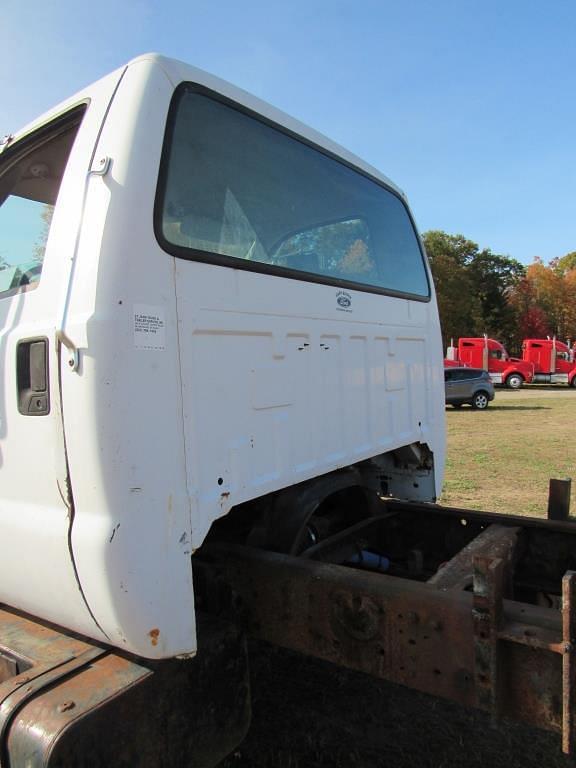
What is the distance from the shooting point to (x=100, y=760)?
152 cm

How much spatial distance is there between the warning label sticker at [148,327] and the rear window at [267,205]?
21cm

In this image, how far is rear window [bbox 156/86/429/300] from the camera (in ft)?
6.26

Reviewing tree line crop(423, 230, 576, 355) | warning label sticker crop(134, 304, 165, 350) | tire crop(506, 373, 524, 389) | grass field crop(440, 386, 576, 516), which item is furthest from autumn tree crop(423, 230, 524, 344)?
warning label sticker crop(134, 304, 165, 350)

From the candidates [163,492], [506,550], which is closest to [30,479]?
[163,492]

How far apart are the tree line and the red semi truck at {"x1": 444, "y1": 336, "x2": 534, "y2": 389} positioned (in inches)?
640

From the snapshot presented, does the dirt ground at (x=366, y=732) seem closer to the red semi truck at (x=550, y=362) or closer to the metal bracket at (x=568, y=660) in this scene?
the metal bracket at (x=568, y=660)

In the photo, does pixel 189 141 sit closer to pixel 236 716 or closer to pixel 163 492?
pixel 163 492

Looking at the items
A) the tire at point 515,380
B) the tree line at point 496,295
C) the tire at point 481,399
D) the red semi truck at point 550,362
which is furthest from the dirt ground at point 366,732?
the tree line at point 496,295

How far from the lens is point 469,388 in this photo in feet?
69.6

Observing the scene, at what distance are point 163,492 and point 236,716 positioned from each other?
0.91m

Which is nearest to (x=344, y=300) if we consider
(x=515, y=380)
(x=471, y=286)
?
(x=515, y=380)

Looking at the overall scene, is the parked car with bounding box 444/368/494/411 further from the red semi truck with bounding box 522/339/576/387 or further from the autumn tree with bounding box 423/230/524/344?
the autumn tree with bounding box 423/230/524/344

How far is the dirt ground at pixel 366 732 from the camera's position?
2582 mm

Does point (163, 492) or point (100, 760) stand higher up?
point (163, 492)
